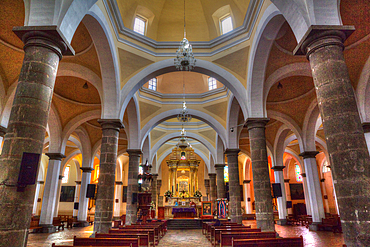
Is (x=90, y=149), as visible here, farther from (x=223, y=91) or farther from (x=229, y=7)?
(x=229, y=7)

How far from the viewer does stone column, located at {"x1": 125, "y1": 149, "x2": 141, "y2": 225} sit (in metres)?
14.4

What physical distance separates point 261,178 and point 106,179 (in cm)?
576

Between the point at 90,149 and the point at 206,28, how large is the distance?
11967mm

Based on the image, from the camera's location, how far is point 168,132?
21953mm

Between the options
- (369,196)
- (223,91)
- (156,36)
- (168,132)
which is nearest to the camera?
(369,196)

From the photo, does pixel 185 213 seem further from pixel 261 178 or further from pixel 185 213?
pixel 261 178

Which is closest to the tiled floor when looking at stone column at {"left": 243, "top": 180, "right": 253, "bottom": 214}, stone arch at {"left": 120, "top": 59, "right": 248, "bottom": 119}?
stone arch at {"left": 120, "top": 59, "right": 248, "bottom": 119}

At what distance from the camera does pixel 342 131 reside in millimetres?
4367

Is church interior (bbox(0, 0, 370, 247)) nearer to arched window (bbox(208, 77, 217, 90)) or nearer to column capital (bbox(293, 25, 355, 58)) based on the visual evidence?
column capital (bbox(293, 25, 355, 58))

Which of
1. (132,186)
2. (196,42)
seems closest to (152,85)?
(196,42)

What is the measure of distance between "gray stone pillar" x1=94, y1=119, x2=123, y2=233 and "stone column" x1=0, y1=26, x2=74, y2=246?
5.05 m

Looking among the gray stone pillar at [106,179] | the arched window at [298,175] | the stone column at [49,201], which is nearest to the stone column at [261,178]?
the gray stone pillar at [106,179]

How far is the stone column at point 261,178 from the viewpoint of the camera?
898 cm

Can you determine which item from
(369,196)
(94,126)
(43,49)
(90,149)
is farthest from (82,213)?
(369,196)
